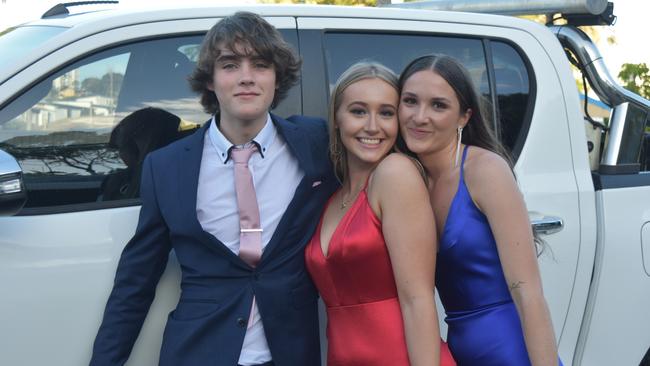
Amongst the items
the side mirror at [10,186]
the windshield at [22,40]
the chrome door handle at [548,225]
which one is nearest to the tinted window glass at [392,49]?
the chrome door handle at [548,225]

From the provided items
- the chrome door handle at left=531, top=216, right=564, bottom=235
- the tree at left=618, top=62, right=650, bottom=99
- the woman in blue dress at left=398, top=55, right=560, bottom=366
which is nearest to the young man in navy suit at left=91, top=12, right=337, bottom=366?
the woman in blue dress at left=398, top=55, right=560, bottom=366

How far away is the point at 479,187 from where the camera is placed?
2424 millimetres

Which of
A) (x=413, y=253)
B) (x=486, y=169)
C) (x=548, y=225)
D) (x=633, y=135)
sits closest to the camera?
(x=413, y=253)

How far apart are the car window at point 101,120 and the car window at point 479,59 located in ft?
1.97

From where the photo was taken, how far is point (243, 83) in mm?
2428

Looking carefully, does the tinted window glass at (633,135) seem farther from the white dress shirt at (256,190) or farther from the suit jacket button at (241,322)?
the suit jacket button at (241,322)

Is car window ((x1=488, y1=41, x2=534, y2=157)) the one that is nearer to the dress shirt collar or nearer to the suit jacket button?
the dress shirt collar

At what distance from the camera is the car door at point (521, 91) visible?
9.93 feet

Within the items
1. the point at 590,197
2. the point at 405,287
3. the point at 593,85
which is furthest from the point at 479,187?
the point at 593,85

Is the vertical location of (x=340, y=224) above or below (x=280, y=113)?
below

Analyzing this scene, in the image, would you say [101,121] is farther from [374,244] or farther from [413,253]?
[413,253]

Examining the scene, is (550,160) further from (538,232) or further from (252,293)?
(252,293)

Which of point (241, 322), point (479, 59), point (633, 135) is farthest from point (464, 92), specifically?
point (633, 135)

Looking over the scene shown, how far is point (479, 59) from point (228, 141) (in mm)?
1169
